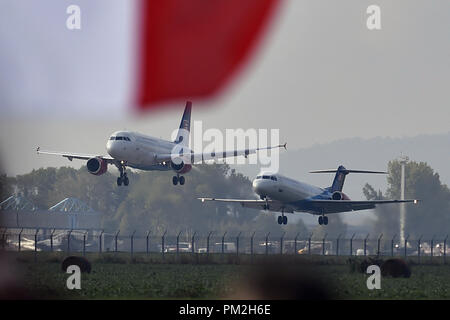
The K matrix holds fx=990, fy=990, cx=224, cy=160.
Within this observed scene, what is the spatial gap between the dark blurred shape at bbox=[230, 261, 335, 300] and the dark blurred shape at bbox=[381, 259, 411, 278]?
1091 cm

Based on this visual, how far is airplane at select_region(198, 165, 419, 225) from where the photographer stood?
88.9 meters

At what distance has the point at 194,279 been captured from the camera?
46719mm

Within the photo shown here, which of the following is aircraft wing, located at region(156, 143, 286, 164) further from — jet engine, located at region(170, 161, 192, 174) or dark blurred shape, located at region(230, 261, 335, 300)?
dark blurred shape, located at region(230, 261, 335, 300)

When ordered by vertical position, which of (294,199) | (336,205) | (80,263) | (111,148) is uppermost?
(111,148)

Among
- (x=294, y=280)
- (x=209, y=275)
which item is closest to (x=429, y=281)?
(x=209, y=275)

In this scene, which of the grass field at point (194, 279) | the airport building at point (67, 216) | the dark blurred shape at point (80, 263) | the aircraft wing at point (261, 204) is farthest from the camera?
the airport building at point (67, 216)

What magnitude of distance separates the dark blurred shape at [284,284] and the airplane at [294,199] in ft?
158

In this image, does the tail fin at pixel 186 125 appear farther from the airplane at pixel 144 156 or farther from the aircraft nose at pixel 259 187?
the aircraft nose at pixel 259 187

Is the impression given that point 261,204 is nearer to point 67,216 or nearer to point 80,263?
point 67,216

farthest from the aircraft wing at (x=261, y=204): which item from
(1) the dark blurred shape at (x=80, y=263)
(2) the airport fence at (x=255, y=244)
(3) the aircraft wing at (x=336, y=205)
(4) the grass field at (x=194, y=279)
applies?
(1) the dark blurred shape at (x=80, y=263)

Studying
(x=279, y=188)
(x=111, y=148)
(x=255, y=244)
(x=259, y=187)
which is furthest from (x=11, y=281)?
(x=279, y=188)

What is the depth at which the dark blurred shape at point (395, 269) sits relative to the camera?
50.6m

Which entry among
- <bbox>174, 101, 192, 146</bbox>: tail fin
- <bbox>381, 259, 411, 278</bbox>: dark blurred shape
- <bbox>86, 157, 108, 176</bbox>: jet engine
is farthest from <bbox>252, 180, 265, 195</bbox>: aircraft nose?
<bbox>381, 259, 411, 278</bbox>: dark blurred shape

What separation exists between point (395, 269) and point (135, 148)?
35.7 meters
